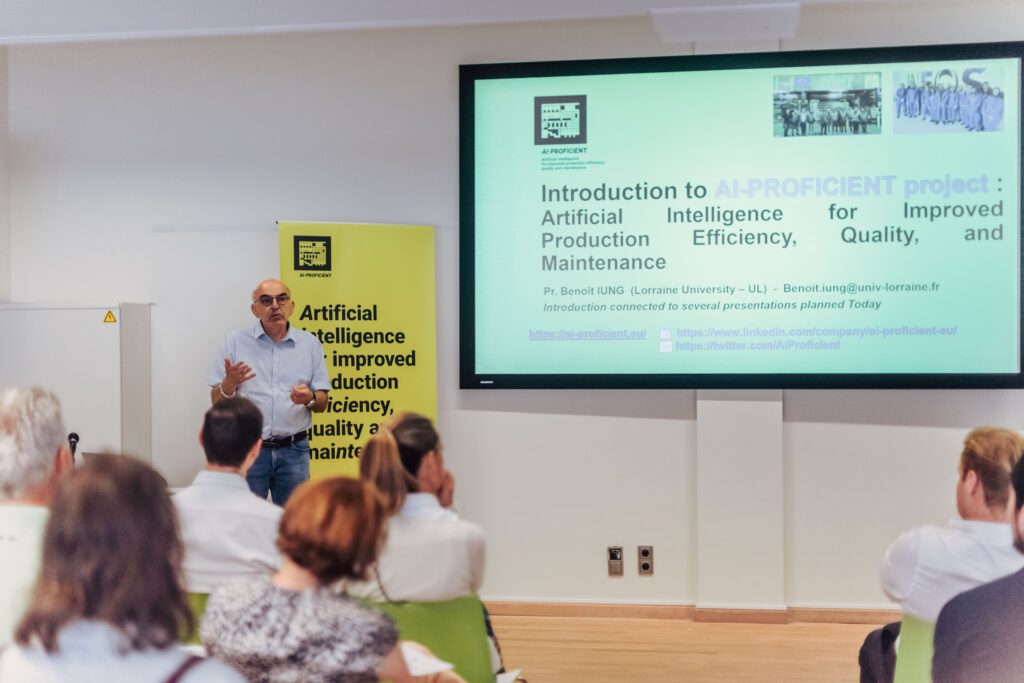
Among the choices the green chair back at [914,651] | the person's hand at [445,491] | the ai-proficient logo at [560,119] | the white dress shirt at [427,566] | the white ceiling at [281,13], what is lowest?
the green chair back at [914,651]

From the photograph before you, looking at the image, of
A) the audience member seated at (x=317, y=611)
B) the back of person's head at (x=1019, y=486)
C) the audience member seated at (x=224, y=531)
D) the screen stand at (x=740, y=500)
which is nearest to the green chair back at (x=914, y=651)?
the back of person's head at (x=1019, y=486)

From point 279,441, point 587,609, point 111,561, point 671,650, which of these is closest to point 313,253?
point 279,441

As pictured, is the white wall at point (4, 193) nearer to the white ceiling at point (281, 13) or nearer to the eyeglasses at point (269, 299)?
the white ceiling at point (281, 13)

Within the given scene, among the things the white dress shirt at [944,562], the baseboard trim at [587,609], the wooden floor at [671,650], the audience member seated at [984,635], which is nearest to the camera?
the audience member seated at [984,635]

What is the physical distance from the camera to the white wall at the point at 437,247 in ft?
16.1

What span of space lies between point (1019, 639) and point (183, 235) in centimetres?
474

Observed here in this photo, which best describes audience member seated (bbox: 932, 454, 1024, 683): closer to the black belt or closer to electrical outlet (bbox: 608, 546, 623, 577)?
electrical outlet (bbox: 608, 546, 623, 577)

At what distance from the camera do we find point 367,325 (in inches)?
200

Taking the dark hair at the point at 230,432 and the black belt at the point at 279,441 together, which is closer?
the dark hair at the point at 230,432

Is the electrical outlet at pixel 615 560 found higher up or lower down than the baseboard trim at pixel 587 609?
higher up

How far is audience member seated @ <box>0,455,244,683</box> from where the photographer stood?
125cm

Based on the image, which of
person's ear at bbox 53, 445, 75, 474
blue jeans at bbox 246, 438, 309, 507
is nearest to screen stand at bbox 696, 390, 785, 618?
blue jeans at bbox 246, 438, 309, 507

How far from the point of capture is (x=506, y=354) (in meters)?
5.07

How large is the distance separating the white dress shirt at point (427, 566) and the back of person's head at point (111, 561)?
84 cm
